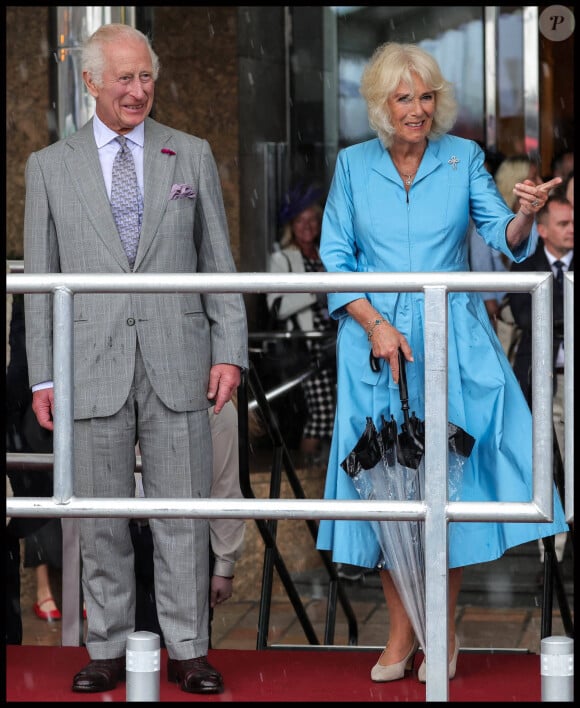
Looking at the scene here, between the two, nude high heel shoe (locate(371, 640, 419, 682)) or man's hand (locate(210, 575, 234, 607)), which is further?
man's hand (locate(210, 575, 234, 607))

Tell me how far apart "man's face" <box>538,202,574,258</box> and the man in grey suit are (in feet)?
8.65

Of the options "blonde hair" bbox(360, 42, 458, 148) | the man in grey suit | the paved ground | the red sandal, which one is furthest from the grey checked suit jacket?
the red sandal

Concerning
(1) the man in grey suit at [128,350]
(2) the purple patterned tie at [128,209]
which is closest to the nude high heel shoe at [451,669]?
(1) the man in grey suit at [128,350]

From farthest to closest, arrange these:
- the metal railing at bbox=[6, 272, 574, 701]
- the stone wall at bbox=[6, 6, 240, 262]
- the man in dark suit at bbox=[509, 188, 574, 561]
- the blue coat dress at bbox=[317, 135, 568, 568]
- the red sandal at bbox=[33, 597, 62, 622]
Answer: the stone wall at bbox=[6, 6, 240, 262] < the red sandal at bbox=[33, 597, 62, 622] < the man in dark suit at bbox=[509, 188, 574, 561] < the blue coat dress at bbox=[317, 135, 568, 568] < the metal railing at bbox=[6, 272, 574, 701]

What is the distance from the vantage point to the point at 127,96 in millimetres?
3939

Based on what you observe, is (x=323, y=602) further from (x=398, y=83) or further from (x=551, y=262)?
(x=398, y=83)

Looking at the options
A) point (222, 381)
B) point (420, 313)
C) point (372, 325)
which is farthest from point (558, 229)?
point (222, 381)

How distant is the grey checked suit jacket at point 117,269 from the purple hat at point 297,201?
4.57m

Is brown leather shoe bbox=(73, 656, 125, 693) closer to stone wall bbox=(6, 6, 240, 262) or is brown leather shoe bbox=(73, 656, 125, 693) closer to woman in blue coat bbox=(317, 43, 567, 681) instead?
woman in blue coat bbox=(317, 43, 567, 681)

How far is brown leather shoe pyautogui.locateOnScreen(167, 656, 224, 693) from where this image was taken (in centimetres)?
390

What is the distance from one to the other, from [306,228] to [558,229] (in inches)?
88.5

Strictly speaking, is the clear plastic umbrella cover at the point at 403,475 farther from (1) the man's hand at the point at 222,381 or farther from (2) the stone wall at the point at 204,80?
(2) the stone wall at the point at 204,80

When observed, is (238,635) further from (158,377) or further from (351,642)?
(158,377)

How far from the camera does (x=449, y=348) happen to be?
4102 mm
